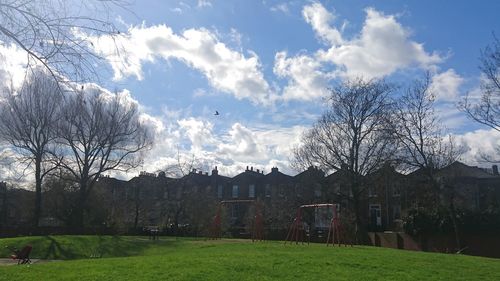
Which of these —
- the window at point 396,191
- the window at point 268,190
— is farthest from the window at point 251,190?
the window at point 396,191

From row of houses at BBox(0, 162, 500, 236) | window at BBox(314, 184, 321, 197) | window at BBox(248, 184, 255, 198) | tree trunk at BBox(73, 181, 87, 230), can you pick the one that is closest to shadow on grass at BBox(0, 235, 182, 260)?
row of houses at BBox(0, 162, 500, 236)

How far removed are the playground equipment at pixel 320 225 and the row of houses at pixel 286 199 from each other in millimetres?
2461

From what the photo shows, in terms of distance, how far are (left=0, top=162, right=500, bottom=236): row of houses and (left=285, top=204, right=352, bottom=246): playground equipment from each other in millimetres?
2461

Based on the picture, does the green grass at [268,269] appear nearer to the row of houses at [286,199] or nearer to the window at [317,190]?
the row of houses at [286,199]

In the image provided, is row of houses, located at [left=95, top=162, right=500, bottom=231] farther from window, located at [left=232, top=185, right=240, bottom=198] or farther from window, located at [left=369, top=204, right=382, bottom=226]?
window, located at [left=232, top=185, right=240, bottom=198]

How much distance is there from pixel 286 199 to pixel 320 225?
17.3ft

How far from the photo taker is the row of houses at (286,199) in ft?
158

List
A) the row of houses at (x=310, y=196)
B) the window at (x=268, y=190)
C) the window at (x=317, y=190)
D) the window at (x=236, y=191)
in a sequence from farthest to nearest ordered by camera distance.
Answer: the window at (x=236, y=191) < the window at (x=268, y=190) < the window at (x=317, y=190) < the row of houses at (x=310, y=196)

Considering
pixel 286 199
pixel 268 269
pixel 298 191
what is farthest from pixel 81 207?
pixel 268 269

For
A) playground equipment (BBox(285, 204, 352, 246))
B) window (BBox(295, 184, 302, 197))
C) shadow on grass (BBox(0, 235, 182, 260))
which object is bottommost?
shadow on grass (BBox(0, 235, 182, 260))

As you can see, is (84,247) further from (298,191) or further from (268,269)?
(298,191)

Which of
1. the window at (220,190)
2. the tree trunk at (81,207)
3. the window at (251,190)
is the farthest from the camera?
the window at (220,190)

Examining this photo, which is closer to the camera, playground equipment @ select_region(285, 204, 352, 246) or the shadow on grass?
playground equipment @ select_region(285, 204, 352, 246)

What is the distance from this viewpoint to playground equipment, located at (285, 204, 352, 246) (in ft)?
113
